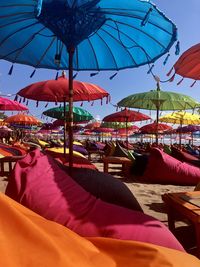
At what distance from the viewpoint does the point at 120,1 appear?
332 cm

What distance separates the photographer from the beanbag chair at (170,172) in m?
7.58

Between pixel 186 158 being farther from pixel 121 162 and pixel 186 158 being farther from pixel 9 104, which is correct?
pixel 9 104

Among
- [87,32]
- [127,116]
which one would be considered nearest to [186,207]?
[87,32]

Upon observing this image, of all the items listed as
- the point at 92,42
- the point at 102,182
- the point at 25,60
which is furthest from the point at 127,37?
the point at 102,182

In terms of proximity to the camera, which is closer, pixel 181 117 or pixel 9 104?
pixel 9 104

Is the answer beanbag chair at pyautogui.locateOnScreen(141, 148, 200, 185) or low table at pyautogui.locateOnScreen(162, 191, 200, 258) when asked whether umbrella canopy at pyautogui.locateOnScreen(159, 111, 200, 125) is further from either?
low table at pyautogui.locateOnScreen(162, 191, 200, 258)

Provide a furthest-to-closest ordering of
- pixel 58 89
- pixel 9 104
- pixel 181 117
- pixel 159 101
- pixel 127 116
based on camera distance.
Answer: pixel 181 117 < pixel 127 116 < pixel 9 104 < pixel 159 101 < pixel 58 89

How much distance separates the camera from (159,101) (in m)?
9.24

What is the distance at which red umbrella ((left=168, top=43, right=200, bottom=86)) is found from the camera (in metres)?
4.24

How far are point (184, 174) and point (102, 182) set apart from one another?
5086mm

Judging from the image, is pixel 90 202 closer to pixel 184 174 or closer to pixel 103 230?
pixel 103 230

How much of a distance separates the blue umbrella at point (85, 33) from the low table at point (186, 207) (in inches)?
63.0

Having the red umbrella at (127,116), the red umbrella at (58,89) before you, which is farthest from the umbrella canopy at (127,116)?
the red umbrella at (58,89)

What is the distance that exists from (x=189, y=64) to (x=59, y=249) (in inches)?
151
